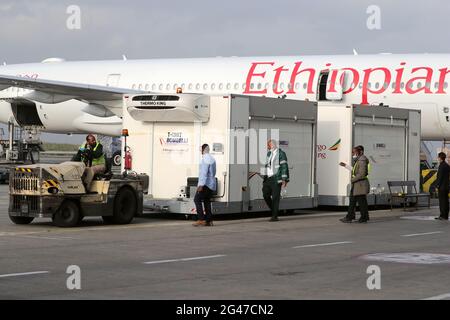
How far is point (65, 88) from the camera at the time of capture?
29.8m

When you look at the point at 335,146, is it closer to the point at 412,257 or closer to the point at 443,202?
the point at 443,202

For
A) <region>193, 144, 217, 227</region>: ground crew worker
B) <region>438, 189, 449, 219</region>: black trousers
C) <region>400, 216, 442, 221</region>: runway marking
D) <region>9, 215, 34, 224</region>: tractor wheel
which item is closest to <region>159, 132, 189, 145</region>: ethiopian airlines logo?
<region>193, 144, 217, 227</region>: ground crew worker

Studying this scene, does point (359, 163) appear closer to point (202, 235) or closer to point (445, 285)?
point (202, 235)

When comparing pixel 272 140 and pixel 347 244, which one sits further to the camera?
pixel 272 140

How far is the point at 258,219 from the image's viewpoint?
771 inches

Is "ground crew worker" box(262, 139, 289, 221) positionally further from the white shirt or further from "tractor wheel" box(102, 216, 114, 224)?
"tractor wheel" box(102, 216, 114, 224)

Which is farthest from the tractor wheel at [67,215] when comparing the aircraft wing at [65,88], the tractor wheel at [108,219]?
the aircraft wing at [65,88]

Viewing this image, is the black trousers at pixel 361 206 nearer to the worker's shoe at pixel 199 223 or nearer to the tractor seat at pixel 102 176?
the worker's shoe at pixel 199 223

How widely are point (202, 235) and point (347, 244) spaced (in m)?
2.66

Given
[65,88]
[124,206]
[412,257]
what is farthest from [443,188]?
[65,88]

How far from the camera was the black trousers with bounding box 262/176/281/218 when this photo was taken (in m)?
18.8

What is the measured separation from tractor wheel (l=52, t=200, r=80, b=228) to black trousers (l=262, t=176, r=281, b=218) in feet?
14.1

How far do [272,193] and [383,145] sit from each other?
5.59m
